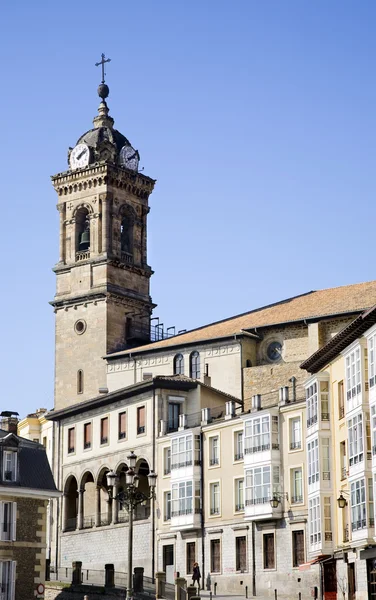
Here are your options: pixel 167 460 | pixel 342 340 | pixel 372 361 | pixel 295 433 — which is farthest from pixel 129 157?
pixel 372 361

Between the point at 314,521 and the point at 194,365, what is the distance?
27240 millimetres

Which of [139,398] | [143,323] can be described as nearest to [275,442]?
[139,398]

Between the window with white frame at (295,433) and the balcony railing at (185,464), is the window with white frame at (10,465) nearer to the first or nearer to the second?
the window with white frame at (295,433)

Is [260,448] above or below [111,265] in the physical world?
below

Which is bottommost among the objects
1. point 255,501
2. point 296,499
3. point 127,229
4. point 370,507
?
point 370,507

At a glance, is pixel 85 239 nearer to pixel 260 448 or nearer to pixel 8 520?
pixel 260 448

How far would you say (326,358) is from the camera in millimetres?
54281

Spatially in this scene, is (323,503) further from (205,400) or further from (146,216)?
(146,216)

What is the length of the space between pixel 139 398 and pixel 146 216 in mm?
27242

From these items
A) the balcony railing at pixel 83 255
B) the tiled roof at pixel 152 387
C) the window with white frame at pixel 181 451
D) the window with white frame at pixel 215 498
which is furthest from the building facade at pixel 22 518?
the balcony railing at pixel 83 255

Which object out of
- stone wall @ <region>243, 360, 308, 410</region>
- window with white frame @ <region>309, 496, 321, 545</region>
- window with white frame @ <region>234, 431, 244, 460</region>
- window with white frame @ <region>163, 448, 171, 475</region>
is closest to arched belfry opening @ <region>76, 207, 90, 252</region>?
stone wall @ <region>243, 360, 308, 410</region>

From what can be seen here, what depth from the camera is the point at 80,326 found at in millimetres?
91562

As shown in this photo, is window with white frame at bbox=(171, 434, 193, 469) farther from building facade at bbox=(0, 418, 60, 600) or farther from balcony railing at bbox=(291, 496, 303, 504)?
building facade at bbox=(0, 418, 60, 600)

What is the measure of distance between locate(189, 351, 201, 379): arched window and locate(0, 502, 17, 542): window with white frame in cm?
2877
